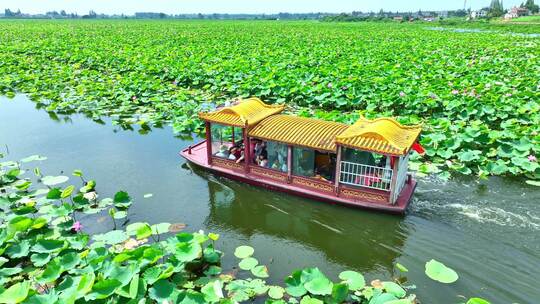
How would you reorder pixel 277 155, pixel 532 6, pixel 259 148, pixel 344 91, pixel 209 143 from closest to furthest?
1. pixel 277 155
2. pixel 259 148
3. pixel 209 143
4. pixel 344 91
5. pixel 532 6

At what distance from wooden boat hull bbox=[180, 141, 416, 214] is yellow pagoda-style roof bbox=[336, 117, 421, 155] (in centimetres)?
93

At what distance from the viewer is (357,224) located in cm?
715

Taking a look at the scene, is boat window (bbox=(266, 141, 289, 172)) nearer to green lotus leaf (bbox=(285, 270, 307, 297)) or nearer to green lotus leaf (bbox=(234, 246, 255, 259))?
green lotus leaf (bbox=(234, 246, 255, 259))

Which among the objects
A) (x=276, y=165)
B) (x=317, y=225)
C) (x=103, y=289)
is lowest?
(x=317, y=225)

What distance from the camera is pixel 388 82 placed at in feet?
48.5

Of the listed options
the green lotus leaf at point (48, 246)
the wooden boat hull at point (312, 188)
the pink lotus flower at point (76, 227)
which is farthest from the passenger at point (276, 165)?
the green lotus leaf at point (48, 246)

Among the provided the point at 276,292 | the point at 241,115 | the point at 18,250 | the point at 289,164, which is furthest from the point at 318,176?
the point at 18,250

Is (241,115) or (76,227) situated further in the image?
(241,115)

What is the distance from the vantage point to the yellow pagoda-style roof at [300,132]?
725 centimetres

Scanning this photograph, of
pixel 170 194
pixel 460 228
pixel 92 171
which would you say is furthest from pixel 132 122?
pixel 460 228

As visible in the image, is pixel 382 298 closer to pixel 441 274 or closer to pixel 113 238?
pixel 441 274

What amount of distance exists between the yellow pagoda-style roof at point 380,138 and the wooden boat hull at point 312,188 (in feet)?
3.05

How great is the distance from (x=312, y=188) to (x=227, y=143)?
268 centimetres

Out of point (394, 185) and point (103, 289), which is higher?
point (394, 185)
